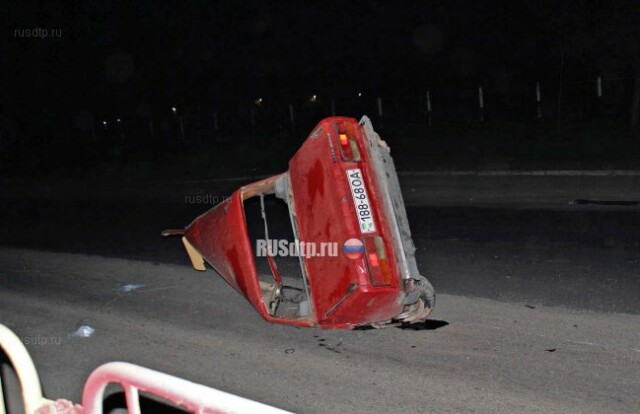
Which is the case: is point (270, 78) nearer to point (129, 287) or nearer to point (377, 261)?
point (129, 287)

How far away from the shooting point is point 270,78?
1307 inches

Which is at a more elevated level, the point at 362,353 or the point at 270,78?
the point at 270,78

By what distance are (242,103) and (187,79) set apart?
3.46 meters

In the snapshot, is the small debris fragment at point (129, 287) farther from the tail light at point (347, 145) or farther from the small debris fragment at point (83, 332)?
the tail light at point (347, 145)

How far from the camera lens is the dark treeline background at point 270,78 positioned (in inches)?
909

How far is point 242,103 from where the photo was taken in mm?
32938

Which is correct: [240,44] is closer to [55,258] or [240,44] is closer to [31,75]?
[31,75]

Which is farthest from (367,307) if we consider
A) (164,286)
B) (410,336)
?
(164,286)

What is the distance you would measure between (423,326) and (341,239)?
1.20m

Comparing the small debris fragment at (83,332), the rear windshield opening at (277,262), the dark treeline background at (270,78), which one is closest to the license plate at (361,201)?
the rear windshield opening at (277,262)

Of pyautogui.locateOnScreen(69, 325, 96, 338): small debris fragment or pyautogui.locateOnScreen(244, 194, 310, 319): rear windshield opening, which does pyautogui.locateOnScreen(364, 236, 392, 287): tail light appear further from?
pyautogui.locateOnScreen(69, 325, 96, 338): small debris fragment

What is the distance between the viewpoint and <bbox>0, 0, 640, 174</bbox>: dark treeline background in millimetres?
23094

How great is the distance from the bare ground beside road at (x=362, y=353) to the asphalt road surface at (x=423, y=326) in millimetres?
16

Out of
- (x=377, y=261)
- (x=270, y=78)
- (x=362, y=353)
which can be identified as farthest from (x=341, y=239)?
(x=270, y=78)
